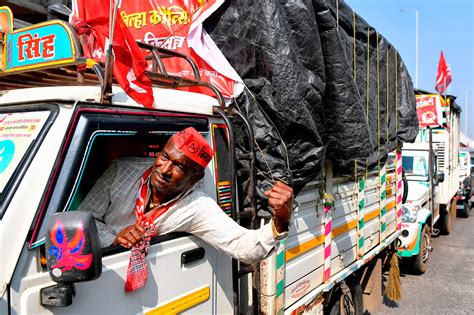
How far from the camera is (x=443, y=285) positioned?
6.47 metres

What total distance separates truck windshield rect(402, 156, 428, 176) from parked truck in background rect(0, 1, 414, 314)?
5363mm

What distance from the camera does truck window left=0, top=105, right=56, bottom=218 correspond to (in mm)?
1527

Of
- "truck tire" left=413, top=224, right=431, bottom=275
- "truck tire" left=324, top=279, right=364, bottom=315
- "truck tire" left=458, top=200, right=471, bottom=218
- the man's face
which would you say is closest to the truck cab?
the man's face

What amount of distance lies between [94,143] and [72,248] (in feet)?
2.34

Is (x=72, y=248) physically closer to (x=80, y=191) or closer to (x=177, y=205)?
(x=177, y=205)

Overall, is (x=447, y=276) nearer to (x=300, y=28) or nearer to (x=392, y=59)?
(x=392, y=59)

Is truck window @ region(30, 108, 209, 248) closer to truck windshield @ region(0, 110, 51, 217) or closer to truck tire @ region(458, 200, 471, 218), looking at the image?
truck windshield @ region(0, 110, 51, 217)

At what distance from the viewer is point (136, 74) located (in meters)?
1.88

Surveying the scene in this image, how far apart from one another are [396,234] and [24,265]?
15.4 feet

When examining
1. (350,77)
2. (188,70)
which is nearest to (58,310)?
A: (188,70)

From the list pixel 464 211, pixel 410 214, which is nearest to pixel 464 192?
pixel 464 211

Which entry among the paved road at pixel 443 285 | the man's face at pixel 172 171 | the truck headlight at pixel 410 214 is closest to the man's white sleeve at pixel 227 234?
the man's face at pixel 172 171

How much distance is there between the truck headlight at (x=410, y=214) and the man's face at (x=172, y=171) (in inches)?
216

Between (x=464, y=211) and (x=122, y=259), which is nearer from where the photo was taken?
(x=122, y=259)
